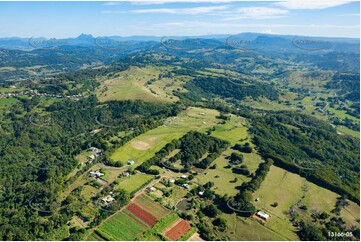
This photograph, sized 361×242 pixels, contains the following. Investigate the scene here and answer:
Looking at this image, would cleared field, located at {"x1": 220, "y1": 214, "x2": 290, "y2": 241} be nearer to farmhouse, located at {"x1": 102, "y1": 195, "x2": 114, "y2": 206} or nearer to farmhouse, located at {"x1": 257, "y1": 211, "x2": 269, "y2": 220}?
farmhouse, located at {"x1": 257, "y1": 211, "x2": 269, "y2": 220}

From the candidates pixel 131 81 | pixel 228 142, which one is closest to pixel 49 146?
pixel 228 142

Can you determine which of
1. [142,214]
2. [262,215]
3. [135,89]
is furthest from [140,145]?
[135,89]

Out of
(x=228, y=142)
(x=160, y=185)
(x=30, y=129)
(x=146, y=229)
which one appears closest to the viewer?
(x=146, y=229)

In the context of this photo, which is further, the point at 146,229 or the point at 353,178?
the point at 353,178

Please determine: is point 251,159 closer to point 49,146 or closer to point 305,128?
point 305,128

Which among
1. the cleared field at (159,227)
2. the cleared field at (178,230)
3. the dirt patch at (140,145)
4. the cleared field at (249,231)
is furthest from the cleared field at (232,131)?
the cleared field at (178,230)

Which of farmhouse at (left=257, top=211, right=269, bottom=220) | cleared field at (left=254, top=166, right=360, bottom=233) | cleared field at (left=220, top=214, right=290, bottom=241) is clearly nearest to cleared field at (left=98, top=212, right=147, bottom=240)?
cleared field at (left=220, top=214, right=290, bottom=241)

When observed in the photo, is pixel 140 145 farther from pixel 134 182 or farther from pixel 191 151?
pixel 134 182
